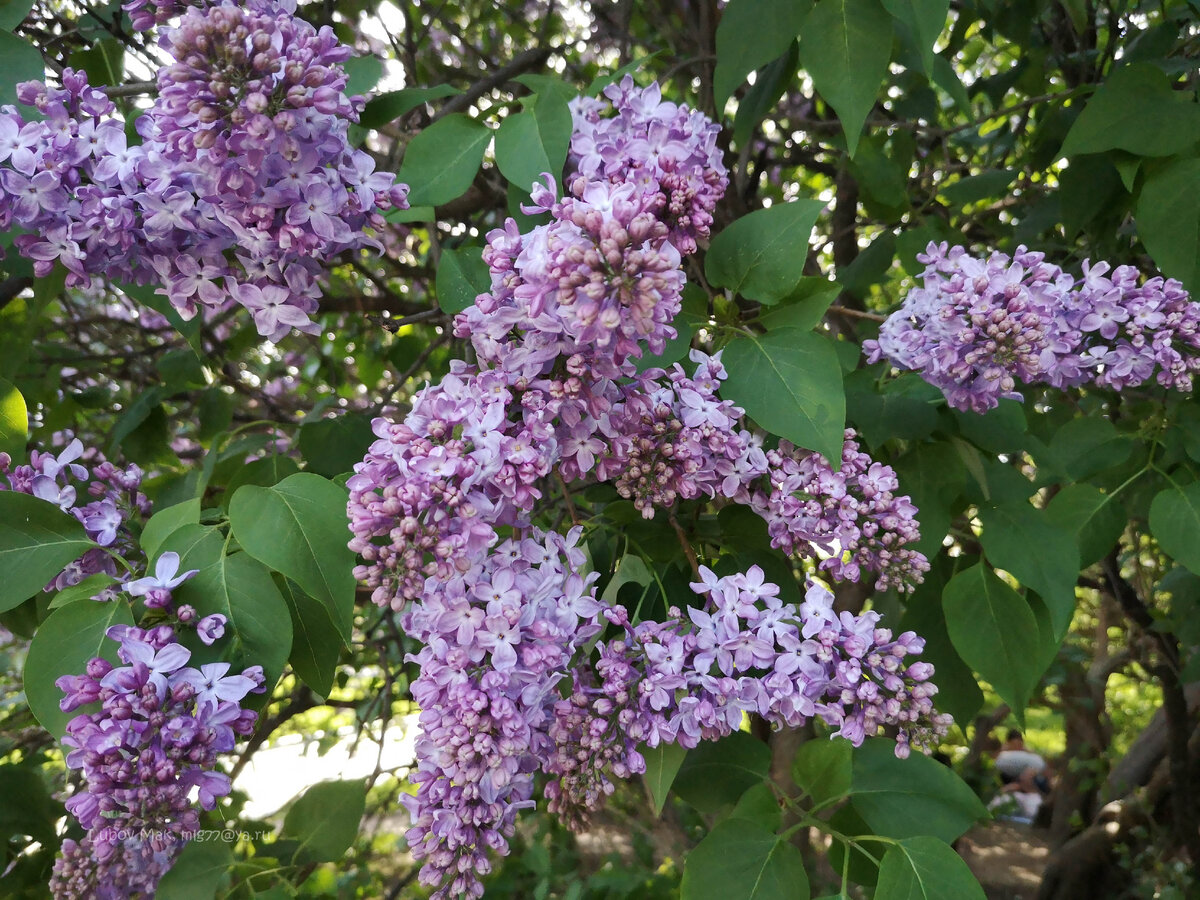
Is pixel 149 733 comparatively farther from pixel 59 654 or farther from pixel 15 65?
pixel 15 65

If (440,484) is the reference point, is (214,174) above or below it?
above

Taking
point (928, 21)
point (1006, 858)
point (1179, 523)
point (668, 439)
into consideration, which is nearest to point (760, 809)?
point (668, 439)

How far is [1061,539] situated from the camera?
1562 millimetres

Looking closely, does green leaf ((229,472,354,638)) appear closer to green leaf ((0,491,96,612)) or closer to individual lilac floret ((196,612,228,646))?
individual lilac floret ((196,612,228,646))

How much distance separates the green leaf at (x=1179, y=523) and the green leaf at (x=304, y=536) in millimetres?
1396

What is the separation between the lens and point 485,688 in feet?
3.34

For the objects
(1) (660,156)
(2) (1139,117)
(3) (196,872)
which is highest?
(2) (1139,117)

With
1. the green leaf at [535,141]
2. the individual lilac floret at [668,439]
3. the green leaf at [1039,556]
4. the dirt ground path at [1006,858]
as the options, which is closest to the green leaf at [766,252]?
the individual lilac floret at [668,439]

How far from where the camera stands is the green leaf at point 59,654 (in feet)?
3.40

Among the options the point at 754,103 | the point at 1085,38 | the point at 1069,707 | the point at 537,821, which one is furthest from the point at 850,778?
the point at 1069,707

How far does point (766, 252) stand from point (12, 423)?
111 centimetres

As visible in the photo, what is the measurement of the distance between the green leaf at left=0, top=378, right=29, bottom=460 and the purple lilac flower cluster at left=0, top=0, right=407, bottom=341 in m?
0.26

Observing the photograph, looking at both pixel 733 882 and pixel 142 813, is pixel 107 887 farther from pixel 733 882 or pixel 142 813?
pixel 733 882

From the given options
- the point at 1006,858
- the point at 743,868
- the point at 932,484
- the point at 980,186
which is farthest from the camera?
the point at 1006,858
